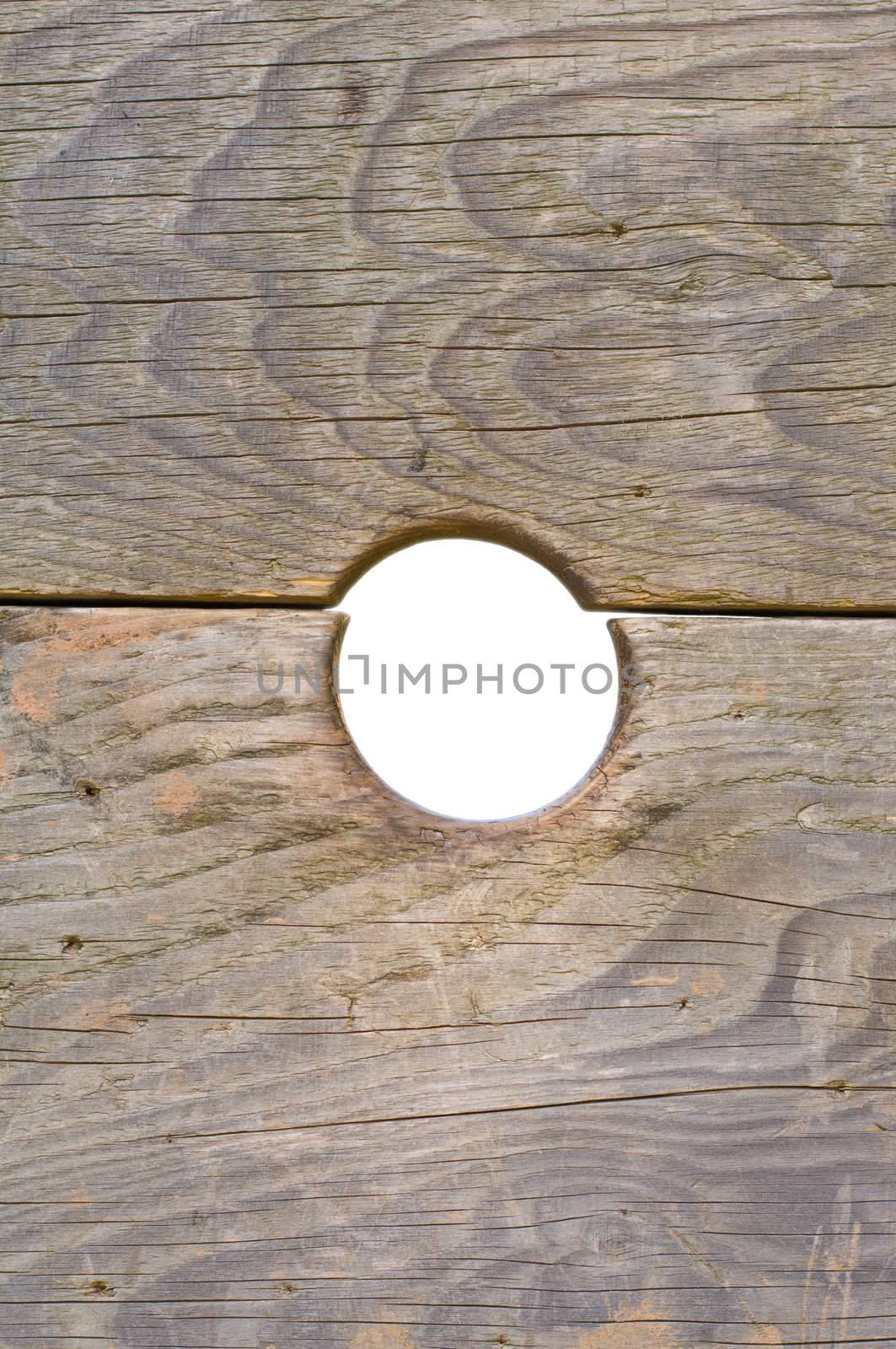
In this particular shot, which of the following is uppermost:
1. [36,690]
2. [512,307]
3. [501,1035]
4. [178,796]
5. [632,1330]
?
[512,307]

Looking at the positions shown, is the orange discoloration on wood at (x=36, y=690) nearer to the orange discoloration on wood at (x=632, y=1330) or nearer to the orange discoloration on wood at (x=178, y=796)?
the orange discoloration on wood at (x=178, y=796)

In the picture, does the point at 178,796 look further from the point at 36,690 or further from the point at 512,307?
the point at 512,307

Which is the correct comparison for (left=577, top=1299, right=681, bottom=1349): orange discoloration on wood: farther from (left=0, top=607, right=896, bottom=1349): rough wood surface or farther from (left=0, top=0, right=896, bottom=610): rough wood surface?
(left=0, top=0, right=896, bottom=610): rough wood surface

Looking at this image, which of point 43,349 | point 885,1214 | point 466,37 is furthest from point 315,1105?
point 466,37

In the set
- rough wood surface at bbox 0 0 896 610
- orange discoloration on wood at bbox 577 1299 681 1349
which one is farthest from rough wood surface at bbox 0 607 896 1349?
rough wood surface at bbox 0 0 896 610

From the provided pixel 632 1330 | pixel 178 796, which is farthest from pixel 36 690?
pixel 632 1330

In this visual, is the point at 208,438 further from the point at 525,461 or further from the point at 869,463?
the point at 869,463
